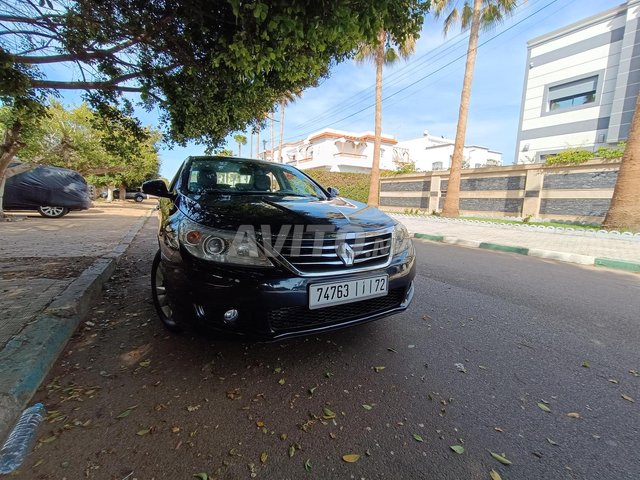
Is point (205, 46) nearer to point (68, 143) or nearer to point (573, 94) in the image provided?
point (68, 143)

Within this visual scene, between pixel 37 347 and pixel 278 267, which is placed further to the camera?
pixel 37 347

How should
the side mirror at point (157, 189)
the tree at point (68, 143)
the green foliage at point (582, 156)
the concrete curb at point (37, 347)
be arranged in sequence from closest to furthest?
the concrete curb at point (37, 347)
the side mirror at point (157, 189)
the tree at point (68, 143)
the green foliage at point (582, 156)

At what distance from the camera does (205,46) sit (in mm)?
3439

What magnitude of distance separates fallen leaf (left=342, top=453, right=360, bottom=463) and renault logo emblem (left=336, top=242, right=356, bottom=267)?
1.01m

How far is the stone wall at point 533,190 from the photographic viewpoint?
11969 millimetres

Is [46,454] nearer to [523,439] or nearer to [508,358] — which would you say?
[523,439]

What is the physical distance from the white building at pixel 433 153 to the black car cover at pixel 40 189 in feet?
111

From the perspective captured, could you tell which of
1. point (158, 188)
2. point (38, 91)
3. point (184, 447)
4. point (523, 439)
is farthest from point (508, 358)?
point (38, 91)

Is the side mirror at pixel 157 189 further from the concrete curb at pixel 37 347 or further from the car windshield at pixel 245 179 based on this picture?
the concrete curb at pixel 37 347

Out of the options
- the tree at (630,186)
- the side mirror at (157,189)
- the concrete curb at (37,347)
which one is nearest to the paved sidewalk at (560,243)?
the tree at (630,186)

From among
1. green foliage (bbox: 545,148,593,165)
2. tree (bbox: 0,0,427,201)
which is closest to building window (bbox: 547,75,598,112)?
green foliage (bbox: 545,148,593,165)

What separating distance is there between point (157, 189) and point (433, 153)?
135 ft

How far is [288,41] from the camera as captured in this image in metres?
2.54

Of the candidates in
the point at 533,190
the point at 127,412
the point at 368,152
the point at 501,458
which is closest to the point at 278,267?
the point at 127,412
